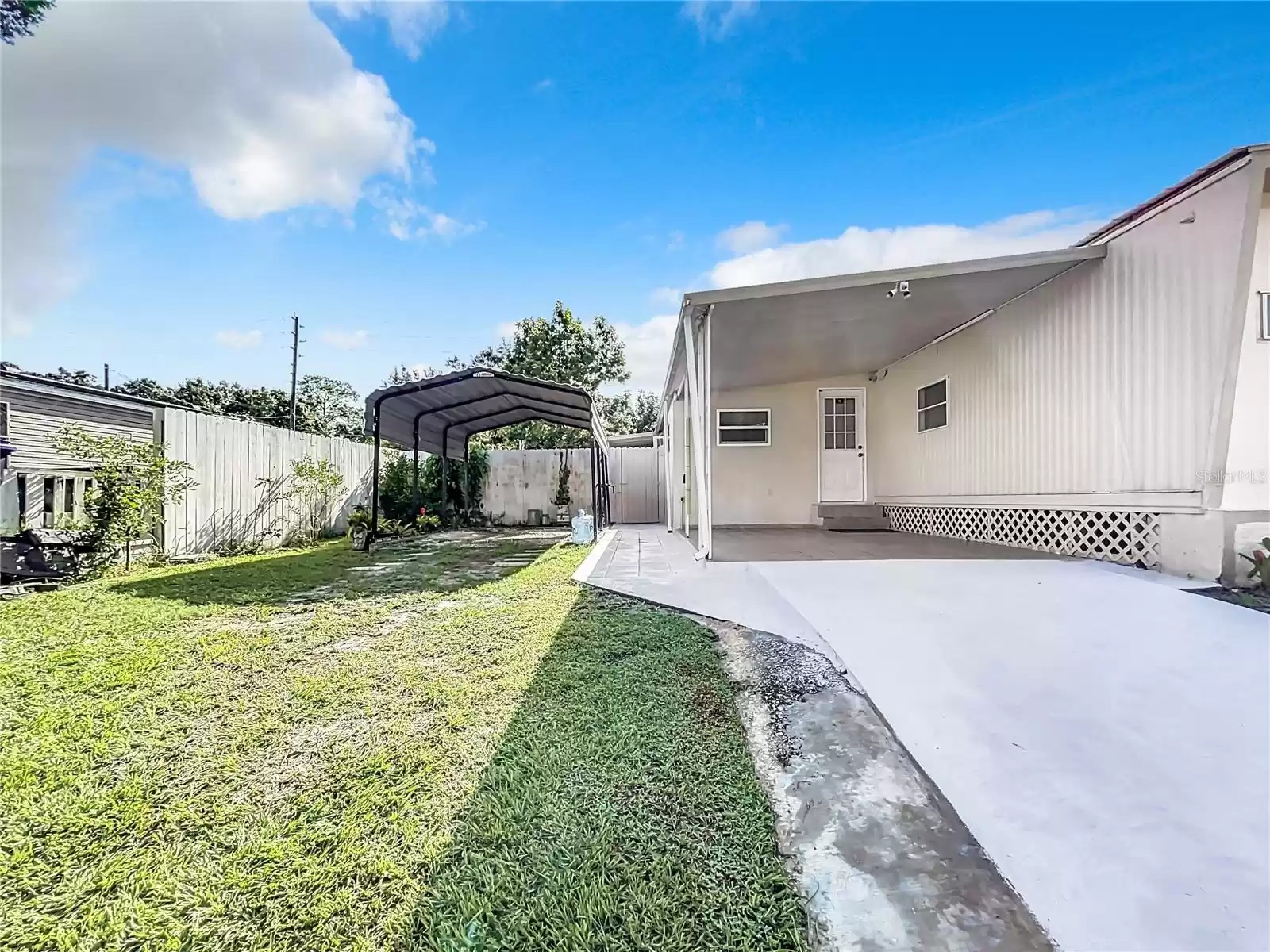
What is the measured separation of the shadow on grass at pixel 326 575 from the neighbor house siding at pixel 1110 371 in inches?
232

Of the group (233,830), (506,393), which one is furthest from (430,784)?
(506,393)

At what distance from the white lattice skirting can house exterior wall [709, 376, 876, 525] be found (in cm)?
189

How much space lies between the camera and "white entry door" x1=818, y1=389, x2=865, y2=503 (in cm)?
946

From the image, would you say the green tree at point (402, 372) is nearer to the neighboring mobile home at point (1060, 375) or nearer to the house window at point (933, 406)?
the neighboring mobile home at point (1060, 375)

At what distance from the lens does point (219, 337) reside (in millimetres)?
20141

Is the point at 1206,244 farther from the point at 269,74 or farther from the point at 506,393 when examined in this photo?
the point at 269,74

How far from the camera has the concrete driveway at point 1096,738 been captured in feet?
4.21

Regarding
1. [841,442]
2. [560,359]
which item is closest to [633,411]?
[560,359]

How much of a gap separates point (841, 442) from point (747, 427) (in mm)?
1690

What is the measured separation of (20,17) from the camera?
4.61 m

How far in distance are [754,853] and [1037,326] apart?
6.53m

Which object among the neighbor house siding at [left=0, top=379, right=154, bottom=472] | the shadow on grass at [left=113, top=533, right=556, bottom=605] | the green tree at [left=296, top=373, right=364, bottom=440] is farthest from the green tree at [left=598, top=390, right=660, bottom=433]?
the neighbor house siding at [left=0, top=379, right=154, bottom=472]

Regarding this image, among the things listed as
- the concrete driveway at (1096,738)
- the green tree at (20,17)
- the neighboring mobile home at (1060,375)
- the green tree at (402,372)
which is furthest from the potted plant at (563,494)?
the green tree at (402,372)

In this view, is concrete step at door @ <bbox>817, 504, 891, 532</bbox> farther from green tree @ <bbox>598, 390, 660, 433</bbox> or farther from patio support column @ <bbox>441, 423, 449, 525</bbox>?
green tree @ <bbox>598, 390, 660, 433</bbox>
